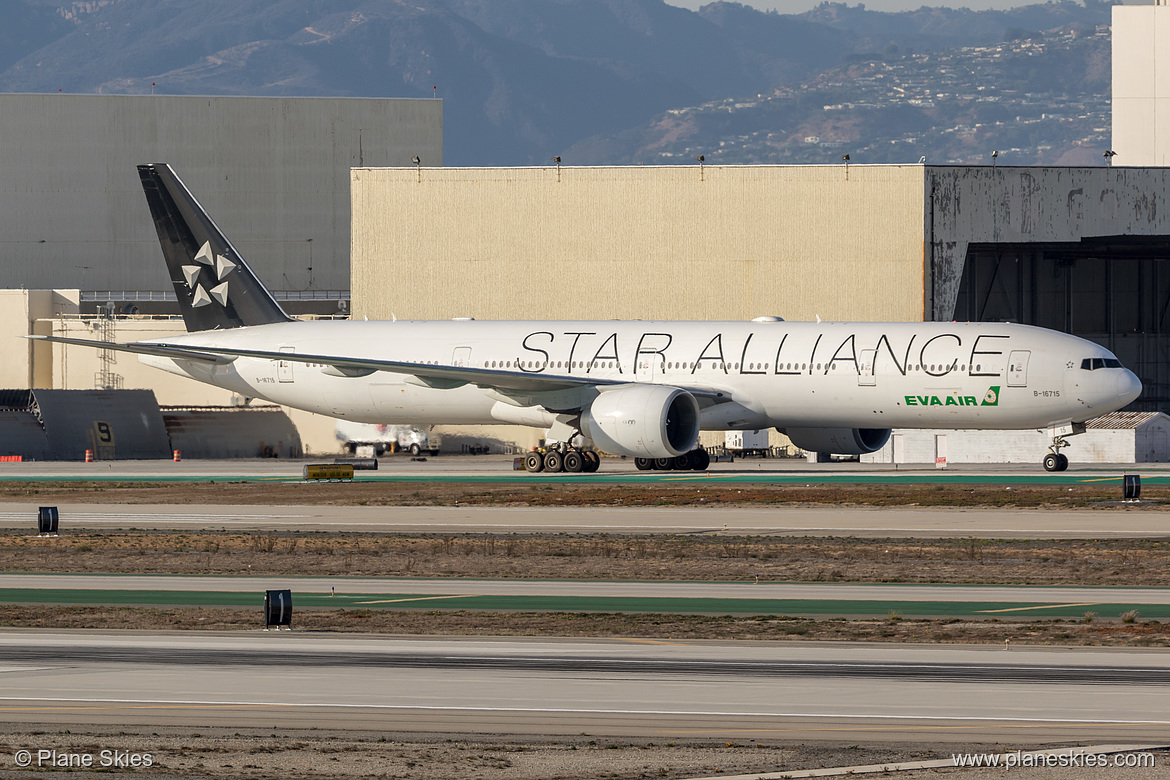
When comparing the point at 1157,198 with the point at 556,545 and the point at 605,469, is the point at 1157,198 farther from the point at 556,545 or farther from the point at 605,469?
the point at 556,545

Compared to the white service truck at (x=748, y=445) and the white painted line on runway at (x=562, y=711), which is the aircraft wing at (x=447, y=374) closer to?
the white service truck at (x=748, y=445)

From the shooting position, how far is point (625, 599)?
73.7 ft

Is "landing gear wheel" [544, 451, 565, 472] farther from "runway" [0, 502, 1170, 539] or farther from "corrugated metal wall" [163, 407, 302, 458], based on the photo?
"corrugated metal wall" [163, 407, 302, 458]

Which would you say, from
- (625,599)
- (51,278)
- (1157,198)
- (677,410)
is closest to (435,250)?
(677,410)

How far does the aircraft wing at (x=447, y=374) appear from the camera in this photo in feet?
155

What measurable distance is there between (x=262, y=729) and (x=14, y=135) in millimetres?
95419

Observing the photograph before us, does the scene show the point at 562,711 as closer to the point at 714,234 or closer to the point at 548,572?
the point at 548,572

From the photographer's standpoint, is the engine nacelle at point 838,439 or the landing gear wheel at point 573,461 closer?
the engine nacelle at point 838,439

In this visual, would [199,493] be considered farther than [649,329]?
No

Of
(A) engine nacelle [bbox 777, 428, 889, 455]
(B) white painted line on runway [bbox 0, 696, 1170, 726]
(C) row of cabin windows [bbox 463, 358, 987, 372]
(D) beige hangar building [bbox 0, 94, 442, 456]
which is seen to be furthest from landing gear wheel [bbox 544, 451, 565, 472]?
(D) beige hangar building [bbox 0, 94, 442, 456]

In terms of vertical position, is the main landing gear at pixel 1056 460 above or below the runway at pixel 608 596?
above

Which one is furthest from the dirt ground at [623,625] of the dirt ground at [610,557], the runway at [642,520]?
the runway at [642,520]

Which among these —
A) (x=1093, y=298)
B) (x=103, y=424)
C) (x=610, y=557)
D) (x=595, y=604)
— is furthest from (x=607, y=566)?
(x=1093, y=298)

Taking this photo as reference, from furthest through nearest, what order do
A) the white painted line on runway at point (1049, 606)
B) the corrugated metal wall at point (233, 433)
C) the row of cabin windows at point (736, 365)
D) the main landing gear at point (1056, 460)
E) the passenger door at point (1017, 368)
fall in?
the corrugated metal wall at point (233, 433), the main landing gear at point (1056, 460), the row of cabin windows at point (736, 365), the passenger door at point (1017, 368), the white painted line on runway at point (1049, 606)
